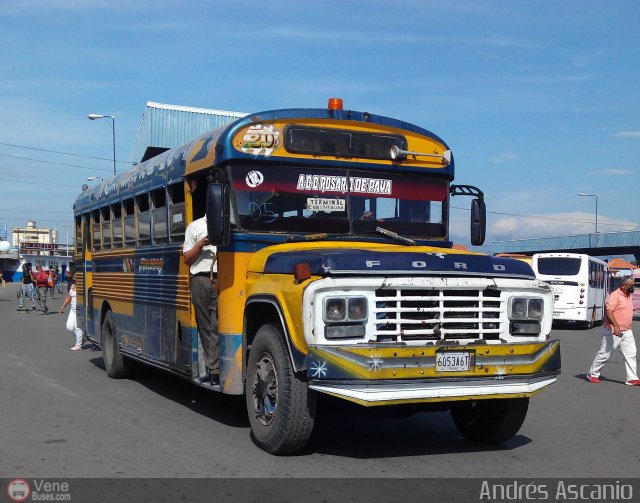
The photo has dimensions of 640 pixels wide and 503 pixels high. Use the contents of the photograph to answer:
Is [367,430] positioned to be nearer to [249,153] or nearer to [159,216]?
[249,153]

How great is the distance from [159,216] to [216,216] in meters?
2.59

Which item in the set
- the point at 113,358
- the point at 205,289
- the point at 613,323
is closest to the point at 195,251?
the point at 205,289

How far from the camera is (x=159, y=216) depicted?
9398 millimetres

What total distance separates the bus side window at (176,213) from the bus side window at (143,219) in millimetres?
933

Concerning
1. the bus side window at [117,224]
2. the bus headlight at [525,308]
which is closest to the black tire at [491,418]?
the bus headlight at [525,308]

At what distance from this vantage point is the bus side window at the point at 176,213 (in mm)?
8578

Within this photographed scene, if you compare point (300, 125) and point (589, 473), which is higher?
point (300, 125)

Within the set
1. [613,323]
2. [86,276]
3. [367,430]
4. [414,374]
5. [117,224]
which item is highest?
[117,224]

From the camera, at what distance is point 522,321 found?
21.4ft

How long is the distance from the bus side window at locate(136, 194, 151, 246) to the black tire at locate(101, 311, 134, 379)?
6.29ft

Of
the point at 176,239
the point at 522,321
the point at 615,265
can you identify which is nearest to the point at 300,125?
the point at 176,239

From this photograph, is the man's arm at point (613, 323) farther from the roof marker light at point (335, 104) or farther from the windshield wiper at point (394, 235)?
the roof marker light at point (335, 104)
